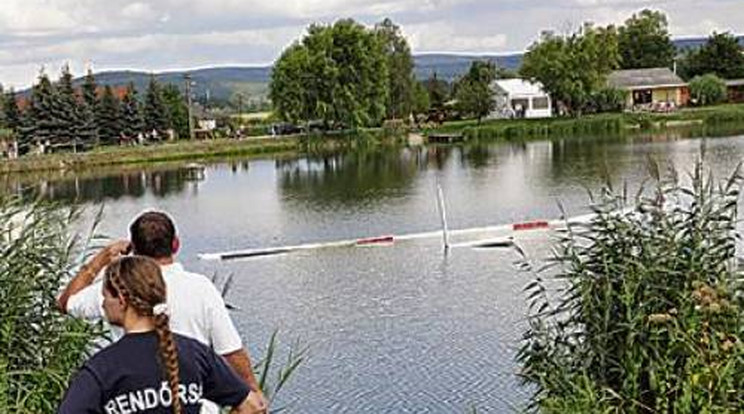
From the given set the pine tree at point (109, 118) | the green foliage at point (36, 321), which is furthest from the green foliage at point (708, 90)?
the green foliage at point (36, 321)

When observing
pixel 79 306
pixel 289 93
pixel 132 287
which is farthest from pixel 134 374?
pixel 289 93

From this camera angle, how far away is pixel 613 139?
185ft

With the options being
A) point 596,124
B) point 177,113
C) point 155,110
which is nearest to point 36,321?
point 155,110

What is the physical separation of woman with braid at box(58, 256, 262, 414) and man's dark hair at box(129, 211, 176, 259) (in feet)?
2.28

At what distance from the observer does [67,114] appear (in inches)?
2269

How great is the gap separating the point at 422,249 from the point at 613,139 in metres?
36.7

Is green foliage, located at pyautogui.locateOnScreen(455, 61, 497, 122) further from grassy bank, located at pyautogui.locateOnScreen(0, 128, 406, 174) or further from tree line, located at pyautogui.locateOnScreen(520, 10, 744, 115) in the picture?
grassy bank, located at pyautogui.locateOnScreen(0, 128, 406, 174)

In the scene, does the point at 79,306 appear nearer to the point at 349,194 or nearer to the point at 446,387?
the point at 446,387

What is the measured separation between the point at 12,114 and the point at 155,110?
934 centimetres

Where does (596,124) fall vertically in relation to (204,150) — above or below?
above

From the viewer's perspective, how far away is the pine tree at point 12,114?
57.0 meters

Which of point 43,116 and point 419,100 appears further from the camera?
point 419,100

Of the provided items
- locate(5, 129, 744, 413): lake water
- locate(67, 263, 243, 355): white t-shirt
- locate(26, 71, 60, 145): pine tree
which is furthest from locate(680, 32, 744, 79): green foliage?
locate(67, 263, 243, 355): white t-shirt

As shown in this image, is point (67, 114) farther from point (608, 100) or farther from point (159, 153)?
point (608, 100)
